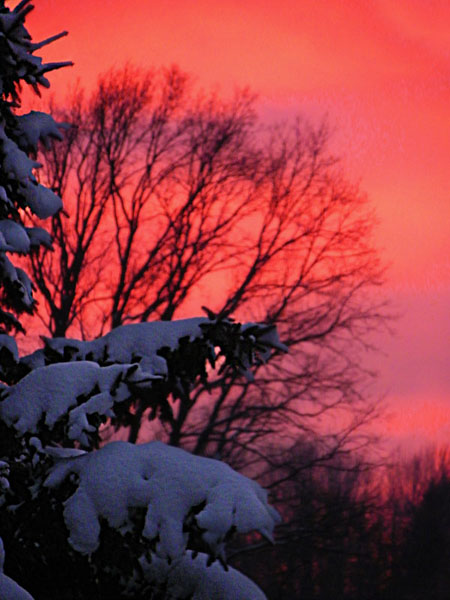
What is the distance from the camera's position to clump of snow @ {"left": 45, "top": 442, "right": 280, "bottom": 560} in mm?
4996

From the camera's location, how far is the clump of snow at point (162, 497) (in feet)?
16.4

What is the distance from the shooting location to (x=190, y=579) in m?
6.26

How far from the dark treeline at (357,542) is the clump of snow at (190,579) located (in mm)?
11134

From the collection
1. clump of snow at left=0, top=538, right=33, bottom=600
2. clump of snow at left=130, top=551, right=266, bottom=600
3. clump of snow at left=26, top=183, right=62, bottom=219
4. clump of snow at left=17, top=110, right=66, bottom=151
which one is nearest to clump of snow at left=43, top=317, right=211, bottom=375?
clump of snow at left=26, top=183, right=62, bottom=219

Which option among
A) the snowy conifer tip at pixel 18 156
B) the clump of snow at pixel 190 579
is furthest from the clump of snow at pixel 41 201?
the clump of snow at pixel 190 579

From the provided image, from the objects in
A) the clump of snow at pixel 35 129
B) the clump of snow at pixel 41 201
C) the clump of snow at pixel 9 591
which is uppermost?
the clump of snow at pixel 35 129

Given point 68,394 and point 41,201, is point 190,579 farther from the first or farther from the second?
point 41,201

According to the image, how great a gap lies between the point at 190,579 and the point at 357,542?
18.8 meters

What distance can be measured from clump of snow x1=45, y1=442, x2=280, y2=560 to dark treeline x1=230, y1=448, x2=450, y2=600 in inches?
476

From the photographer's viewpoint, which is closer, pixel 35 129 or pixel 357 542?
pixel 35 129

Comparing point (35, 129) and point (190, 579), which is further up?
point (35, 129)

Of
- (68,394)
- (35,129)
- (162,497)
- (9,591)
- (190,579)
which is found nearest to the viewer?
(9,591)

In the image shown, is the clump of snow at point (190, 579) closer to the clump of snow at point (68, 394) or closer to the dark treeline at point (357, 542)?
the clump of snow at point (68, 394)

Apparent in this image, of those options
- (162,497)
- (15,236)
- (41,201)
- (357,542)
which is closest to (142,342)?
(15,236)
